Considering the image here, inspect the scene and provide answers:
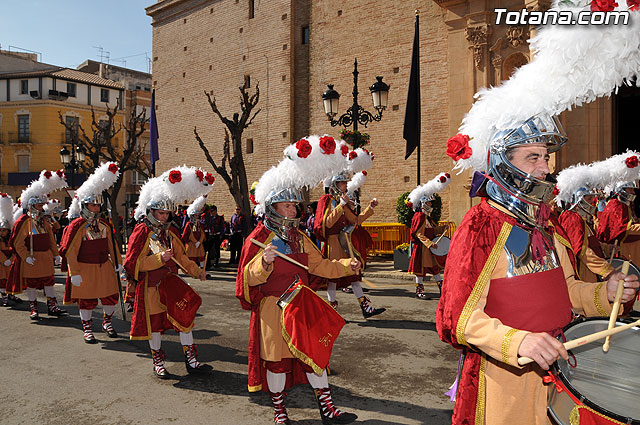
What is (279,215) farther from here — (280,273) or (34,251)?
(34,251)

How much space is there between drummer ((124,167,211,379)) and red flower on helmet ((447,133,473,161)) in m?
4.04

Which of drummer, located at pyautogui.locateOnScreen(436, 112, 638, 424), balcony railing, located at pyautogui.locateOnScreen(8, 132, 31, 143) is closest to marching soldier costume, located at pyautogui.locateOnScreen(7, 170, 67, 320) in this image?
drummer, located at pyautogui.locateOnScreen(436, 112, 638, 424)

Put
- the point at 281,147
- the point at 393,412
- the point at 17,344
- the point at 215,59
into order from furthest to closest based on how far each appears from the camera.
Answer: the point at 215,59, the point at 281,147, the point at 17,344, the point at 393,412

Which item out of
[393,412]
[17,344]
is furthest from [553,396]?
[17,344]

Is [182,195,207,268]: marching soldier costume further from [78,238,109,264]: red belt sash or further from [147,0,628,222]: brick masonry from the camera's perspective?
[147,0,628,222]: brick masonry

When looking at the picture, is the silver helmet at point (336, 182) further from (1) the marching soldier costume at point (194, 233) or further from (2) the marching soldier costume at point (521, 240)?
(2) the marching soldier costume at point (521, 240)

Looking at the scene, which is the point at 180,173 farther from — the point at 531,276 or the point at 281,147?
the point at 281,147

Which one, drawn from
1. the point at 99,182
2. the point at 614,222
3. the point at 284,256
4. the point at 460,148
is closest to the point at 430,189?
the point at 614,222

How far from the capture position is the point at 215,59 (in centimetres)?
2867

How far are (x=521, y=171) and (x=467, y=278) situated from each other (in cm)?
62

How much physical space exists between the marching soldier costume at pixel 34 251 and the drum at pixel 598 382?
30.2 feet

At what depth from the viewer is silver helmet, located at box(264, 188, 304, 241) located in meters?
4.62

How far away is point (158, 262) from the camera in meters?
5.85

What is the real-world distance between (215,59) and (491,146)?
1117 inches
